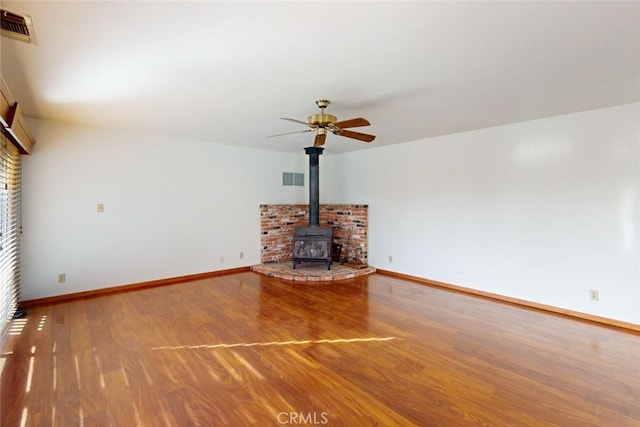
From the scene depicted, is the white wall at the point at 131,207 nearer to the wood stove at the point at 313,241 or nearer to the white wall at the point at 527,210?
the wood stove at the point at 313,241

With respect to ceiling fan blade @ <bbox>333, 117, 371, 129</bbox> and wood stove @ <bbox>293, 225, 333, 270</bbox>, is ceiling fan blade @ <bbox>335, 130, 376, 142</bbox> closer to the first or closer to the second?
ceiling fan blade @ <bbox>333, 117, 371, 129</bbox>

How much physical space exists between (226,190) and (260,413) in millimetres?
4269

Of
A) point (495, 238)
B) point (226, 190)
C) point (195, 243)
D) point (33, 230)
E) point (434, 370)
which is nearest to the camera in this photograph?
point (434, 370)

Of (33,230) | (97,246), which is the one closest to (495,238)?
(97,246)

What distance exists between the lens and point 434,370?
240 cm

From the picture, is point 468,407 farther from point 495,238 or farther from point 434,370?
point 495,238

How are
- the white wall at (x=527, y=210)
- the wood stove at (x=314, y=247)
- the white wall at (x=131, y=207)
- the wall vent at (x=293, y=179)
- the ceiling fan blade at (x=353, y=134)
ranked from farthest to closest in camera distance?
the wall vent at (x=293, y=179) < the wood stove at (x=314, y=247) < the white wall at (x=131, y=207) < the ceiling fan blade at (x=353, y=134) < the white wall at (x=527, y=210)

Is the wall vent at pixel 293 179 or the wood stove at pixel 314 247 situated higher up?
the wall vent at pixel 293 179

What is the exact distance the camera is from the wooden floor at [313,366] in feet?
6.27

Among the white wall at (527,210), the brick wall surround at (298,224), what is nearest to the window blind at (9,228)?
the brick wall surround at (298,224)

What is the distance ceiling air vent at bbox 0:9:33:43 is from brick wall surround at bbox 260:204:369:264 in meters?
4.33

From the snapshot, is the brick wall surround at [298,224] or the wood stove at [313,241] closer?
the wood stove at [313,241]

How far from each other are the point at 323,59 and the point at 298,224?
184 inches

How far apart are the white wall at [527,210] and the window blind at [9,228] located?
16.8 ft
